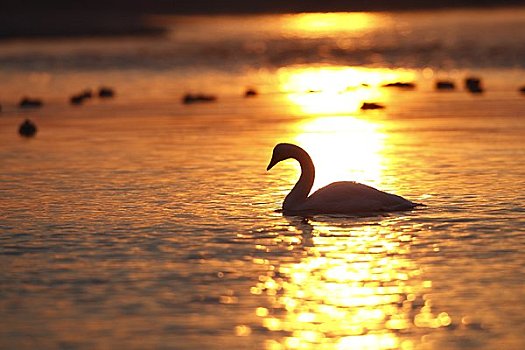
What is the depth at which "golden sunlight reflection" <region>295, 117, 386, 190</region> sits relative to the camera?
Result: 20.8m

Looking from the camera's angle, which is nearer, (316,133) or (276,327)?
(276,327)

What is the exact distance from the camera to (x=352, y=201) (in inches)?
639

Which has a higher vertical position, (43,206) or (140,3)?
(140,3)

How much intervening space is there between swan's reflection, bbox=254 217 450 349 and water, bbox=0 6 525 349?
0.09 ft

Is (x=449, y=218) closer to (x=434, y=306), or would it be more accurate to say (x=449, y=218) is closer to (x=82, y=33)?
(x=434, y=306)

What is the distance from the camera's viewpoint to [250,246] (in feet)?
46.8

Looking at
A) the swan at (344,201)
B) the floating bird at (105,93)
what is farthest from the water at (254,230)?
the floating bird at (105,93)

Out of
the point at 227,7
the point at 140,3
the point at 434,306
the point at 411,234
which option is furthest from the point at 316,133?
the point at 227,7

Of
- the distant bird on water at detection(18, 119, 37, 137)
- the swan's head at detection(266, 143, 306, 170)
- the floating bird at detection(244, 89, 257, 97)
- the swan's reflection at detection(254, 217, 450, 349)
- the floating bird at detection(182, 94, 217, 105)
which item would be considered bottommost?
the swan's reflection at detection(254, 217, 450, 349)

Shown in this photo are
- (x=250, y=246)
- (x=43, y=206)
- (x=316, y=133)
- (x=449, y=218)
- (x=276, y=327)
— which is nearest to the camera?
(x=276, y=327)

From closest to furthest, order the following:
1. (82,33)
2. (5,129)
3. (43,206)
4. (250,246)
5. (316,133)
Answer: (250,246), (43,206), (316,133), (5,129), (82,33)

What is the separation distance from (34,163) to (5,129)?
23.8ft

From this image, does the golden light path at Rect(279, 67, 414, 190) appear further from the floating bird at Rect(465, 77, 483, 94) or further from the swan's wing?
the swan's wing

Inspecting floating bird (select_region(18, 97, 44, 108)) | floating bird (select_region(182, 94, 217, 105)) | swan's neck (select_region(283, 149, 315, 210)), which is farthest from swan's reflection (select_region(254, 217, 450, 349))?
floating bird (select_region(18, 97, 44, 108))
